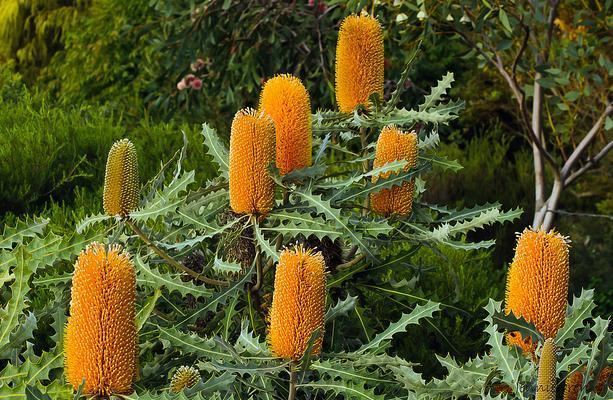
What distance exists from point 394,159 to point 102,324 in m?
1.08

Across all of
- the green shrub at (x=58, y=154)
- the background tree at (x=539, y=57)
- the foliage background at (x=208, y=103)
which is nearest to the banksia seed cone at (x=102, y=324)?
the foliage background at (x=208, y=103)

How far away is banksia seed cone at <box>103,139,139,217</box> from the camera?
253 centimetres

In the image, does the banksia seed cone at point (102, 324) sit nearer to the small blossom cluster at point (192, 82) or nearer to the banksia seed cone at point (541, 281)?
the banksia seed cone at point (541, 281)

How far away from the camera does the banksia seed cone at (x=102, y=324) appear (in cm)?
186

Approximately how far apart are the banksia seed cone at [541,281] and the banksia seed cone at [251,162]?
630 millimetres

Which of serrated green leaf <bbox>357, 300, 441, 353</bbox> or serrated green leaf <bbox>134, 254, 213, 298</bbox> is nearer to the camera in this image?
serrated green leaf <bbox>357, 300, 441, 353</bbox>

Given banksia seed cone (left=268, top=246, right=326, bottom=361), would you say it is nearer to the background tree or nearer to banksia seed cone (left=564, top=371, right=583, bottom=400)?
banksia seed cone (left=564, top=371, right=583, bottom=400)

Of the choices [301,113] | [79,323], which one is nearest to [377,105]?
[301,113]

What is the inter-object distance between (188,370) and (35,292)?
153 centimetres

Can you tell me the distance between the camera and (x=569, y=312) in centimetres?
237

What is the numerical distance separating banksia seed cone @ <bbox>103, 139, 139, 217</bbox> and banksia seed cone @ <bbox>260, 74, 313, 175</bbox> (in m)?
0.35

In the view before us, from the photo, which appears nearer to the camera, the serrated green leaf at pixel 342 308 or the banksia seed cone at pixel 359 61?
the serrated green leaf at pixel 342 308

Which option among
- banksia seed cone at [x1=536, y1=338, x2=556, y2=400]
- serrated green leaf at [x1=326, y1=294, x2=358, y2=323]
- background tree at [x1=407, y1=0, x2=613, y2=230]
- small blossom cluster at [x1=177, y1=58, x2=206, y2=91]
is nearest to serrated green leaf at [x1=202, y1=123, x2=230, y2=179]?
serrated green leaf at [x1=326, y1=294, x2=358, y2=323]

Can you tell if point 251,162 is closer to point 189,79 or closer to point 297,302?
point 297,302
